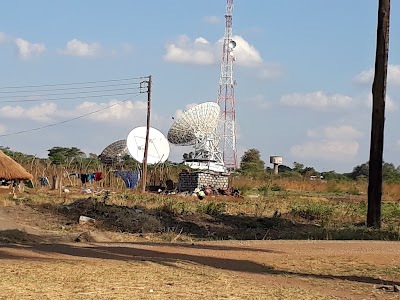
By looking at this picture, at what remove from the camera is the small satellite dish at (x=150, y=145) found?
2269 inches

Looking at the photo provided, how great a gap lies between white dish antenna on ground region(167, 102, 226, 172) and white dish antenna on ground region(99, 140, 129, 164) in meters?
6.64

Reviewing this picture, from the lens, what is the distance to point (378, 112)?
71.2 ft

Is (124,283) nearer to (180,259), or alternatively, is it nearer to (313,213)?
(180,259)

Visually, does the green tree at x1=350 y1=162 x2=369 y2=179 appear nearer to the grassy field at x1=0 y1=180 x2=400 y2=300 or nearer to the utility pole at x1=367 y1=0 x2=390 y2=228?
the grassy field at x1=0 y1=180 x2=400 y2=300

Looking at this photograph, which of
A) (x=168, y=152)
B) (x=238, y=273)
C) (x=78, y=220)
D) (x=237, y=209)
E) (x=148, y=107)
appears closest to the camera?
(x=238, y=273)

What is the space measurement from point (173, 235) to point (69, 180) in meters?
33.1

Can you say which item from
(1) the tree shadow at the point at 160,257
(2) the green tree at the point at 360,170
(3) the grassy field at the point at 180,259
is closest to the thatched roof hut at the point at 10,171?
(3) the grassy field at the point at 180,259

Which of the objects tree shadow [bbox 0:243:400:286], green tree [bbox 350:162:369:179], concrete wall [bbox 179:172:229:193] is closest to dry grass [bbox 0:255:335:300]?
tree shadow [bbox 0:243:400:286]

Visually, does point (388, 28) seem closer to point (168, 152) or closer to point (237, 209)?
point (237, 209)

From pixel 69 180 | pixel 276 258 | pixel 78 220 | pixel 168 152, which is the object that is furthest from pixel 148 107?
pixel 276 258

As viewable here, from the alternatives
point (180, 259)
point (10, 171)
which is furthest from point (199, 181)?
point (180, 259)

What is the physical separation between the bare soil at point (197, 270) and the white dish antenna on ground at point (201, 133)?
4778cm

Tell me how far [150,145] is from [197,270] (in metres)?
49.2

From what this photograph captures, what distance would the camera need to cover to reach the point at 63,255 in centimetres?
1314
